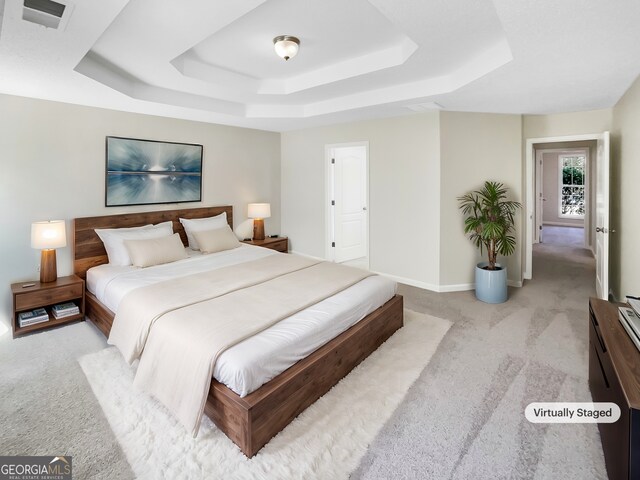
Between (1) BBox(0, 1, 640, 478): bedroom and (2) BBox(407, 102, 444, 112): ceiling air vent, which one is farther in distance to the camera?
(2) BBox(407, 102, 444, 112): ceiling air vent

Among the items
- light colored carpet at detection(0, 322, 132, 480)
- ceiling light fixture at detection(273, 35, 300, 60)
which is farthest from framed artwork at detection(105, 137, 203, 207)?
ceiling light fixture at detection(273, 35, 300, 60)

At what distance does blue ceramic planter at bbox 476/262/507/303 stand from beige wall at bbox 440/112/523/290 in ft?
1.44

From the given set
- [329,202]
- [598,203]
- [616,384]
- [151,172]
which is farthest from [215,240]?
[598,203]

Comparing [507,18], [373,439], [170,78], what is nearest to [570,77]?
[507,18]

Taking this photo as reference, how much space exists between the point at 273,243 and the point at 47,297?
9.38ft

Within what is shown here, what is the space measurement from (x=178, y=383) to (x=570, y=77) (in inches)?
148

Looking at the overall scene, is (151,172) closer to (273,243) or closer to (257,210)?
(257,210)

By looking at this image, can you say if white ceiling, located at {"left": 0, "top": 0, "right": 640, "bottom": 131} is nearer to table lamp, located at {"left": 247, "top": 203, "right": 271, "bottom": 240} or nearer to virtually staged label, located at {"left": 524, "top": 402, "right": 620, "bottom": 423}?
table lamp, located at {"left": 247, "top": 203, "right": 271, "bottom": 240}

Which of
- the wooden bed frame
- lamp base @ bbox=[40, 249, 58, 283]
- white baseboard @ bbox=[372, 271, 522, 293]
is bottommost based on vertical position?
the wooden bed frame

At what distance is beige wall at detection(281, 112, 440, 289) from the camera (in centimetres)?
422

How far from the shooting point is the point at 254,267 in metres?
3.50

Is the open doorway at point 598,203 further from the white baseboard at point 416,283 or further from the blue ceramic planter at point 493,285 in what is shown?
the white baseboard at point 416,283

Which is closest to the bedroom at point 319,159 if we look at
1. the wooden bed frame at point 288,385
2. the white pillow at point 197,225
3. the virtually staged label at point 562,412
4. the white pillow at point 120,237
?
the white pillow at point 120,237

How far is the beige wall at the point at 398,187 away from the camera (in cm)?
422
